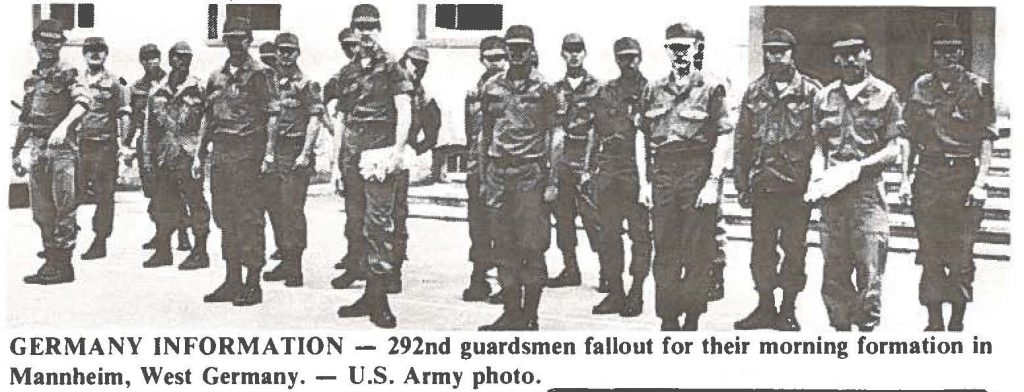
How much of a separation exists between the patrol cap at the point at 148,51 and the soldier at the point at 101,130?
113 mm

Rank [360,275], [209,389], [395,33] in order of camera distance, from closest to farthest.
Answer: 1. [209,389]
2. [395,33]
3. [360,275]

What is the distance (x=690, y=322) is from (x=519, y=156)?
740mm

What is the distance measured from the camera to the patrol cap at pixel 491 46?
4.67 meters

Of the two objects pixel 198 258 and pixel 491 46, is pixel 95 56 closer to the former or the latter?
pixel 198 258

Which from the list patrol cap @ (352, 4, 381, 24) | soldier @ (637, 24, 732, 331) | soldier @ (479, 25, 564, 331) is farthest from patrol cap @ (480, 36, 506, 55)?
soldier @ (637, 24, 732, 331)

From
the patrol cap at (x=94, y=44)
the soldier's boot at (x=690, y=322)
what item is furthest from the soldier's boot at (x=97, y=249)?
the soldier's boot at (x=690, y=322)

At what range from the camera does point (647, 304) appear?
188 inches

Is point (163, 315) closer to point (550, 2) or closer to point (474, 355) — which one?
point (474, 355)

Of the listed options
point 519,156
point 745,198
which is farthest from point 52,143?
point 745,198

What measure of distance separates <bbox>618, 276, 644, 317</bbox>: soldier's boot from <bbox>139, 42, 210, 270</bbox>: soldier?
5.32 feet

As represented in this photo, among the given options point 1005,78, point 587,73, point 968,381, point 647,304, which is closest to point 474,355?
point 647,304

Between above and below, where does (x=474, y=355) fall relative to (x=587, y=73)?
below

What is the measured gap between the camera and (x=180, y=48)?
4.97m

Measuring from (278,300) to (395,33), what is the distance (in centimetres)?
98
